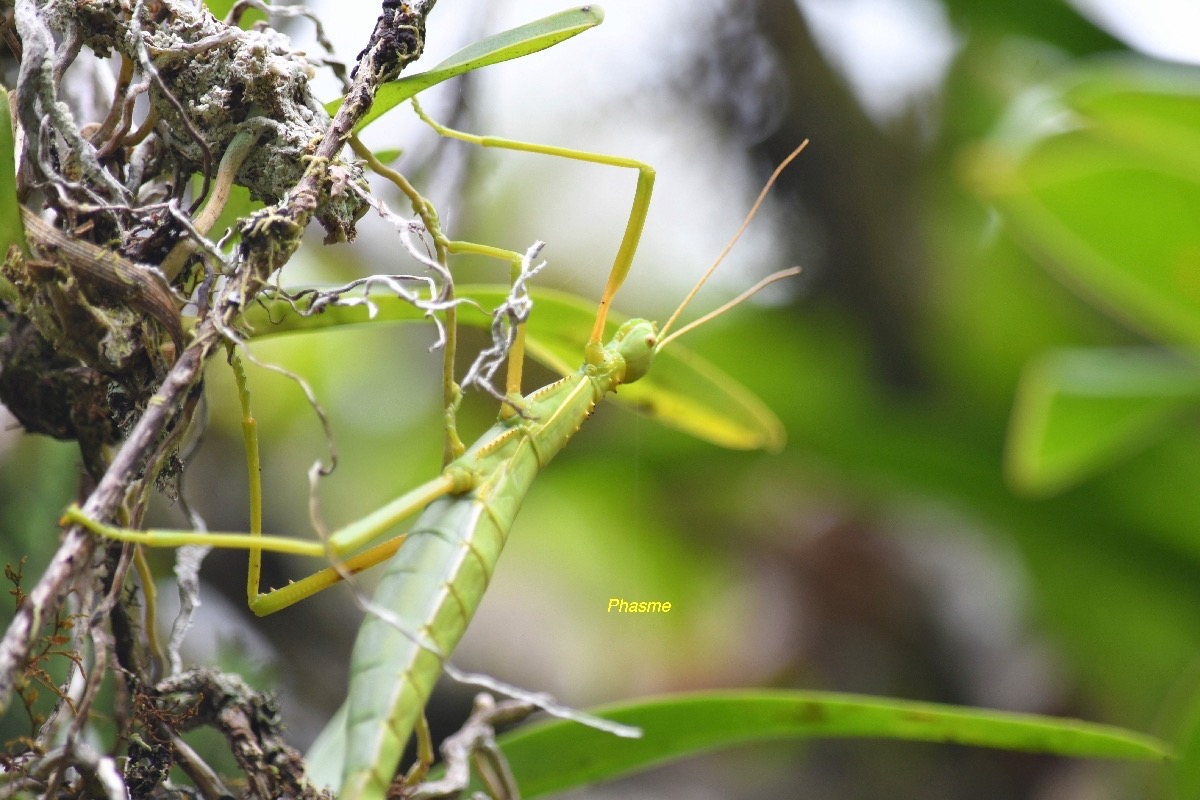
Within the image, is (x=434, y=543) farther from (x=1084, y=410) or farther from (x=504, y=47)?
(x=1084, y=410)

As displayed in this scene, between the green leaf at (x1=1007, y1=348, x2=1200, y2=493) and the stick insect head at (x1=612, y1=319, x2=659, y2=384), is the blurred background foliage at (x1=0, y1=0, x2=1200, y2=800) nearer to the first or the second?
the green leaf at (x1=1007, y1=348, x2=1200, y2=493)

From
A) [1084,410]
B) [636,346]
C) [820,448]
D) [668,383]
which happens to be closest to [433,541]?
[636,346]

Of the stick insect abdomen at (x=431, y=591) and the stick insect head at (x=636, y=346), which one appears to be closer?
the stick insect abdomen at (x=431, y=591)

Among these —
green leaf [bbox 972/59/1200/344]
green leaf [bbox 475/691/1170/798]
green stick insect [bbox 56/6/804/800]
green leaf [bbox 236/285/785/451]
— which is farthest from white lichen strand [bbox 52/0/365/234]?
green leaf [bbox 972/59/1200/344]

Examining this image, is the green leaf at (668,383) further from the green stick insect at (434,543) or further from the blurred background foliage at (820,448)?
the blurred background foliage at (820,448)

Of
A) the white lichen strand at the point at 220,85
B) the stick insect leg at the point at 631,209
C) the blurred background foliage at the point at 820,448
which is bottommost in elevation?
the blurred background foliage at the point at 820,448

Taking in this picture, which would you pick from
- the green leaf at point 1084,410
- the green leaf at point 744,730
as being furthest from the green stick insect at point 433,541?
the green leaf at point 1084,410
